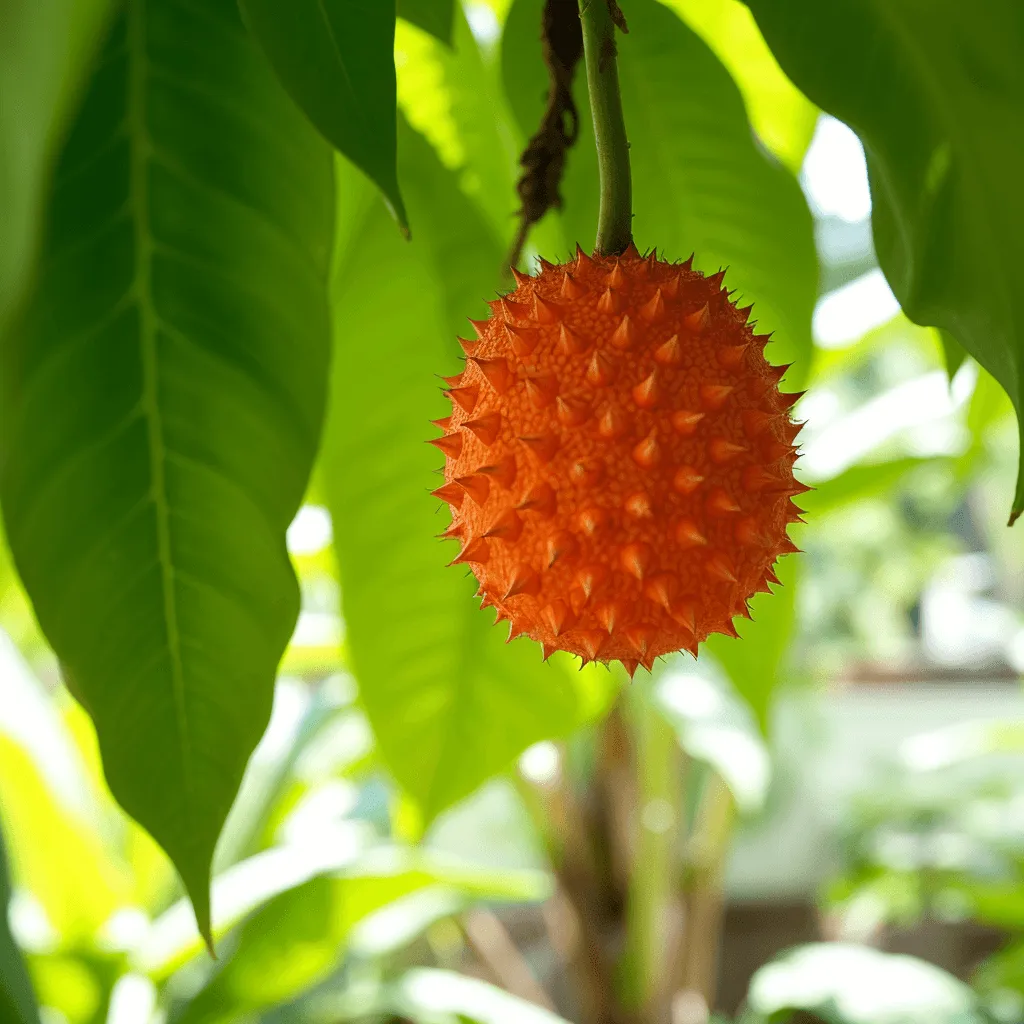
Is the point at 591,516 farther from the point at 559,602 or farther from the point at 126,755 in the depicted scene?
the point at 126,755

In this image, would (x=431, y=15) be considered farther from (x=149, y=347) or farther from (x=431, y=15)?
(x=149, y=347)

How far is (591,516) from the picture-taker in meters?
0.43

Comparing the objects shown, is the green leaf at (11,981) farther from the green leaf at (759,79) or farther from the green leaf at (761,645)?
the green leaf at (759,79)

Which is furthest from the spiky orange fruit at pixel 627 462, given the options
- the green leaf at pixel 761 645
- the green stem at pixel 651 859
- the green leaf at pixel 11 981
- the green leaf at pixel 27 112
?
the green stem at pixel 651 859

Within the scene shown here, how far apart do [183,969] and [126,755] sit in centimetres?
123

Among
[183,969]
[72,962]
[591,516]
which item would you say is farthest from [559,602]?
[183,969]

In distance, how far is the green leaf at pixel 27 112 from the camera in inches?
8.1

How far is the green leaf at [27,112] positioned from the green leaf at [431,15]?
0.32 meters

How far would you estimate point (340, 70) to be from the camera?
0.40 meters

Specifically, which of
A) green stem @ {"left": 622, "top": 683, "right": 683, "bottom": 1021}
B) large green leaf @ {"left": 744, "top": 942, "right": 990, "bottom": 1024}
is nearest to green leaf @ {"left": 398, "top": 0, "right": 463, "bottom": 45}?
green stem @ {"left": 622, "top": 683, "right": 683, "bottom": 1021}

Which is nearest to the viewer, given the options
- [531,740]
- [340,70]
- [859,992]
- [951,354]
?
[340,70]

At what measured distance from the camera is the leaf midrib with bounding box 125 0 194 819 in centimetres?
51

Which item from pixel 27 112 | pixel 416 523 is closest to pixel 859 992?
pixel 416 523

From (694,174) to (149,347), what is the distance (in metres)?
0.37
